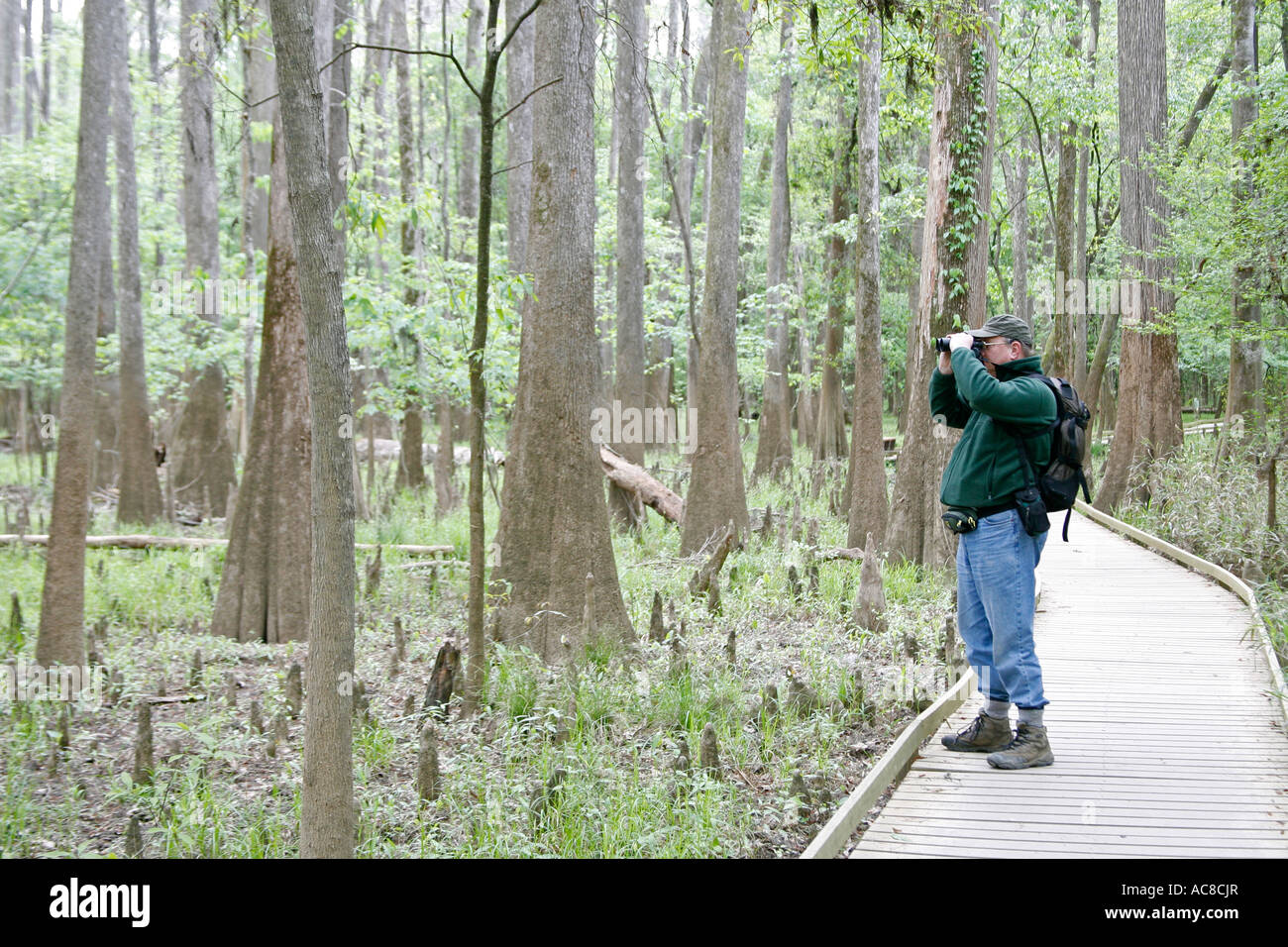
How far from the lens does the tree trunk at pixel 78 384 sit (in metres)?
6.54

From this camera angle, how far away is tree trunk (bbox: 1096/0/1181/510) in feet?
45.0

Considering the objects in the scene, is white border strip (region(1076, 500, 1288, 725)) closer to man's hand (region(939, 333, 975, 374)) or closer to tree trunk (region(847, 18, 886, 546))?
man's hand (region(939, 333, 975, 374))

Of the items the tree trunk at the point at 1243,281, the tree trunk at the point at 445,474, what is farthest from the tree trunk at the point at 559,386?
the tree trunk at the point at 1243,281

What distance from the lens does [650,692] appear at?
5953 mm

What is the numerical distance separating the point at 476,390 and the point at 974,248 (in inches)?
242

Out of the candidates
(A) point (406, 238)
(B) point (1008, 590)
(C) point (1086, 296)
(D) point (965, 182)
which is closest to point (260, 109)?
(A) point (406, 238)

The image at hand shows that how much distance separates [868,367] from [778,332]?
10.6 metres

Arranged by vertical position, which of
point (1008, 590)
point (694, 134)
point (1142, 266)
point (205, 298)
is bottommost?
point (1008, 590)

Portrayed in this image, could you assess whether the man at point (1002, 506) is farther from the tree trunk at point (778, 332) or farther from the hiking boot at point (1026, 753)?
the tree trunk at point (778, 332)

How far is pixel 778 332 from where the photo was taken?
21.8 m

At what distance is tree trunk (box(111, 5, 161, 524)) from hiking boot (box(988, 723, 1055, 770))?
12037 millimetres

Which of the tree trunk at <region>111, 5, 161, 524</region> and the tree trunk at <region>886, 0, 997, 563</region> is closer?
the tree trunk at <region>886, 0, 997, 563</region>

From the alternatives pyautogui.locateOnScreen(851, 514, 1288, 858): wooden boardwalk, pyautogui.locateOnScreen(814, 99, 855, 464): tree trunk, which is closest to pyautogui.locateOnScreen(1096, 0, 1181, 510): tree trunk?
pyautogui.locateOnScreen(814, 99, 855, 464): tree trunk

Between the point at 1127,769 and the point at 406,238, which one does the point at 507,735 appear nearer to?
the point at 1127,769
